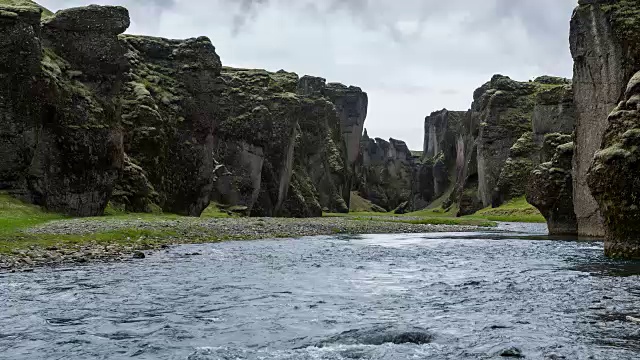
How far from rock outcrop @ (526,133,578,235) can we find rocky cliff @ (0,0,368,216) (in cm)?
4410

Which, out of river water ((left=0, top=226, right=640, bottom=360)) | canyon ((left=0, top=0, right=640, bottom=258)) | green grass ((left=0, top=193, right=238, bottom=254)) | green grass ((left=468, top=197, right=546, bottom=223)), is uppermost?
canyon ((left=0, top=0, right=640, bottom=258))

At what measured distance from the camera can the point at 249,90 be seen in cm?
11119

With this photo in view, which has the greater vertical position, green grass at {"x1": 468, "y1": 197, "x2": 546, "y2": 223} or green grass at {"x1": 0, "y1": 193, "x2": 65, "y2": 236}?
green grass at {"x1": 468, "y1": 197, "x2": 546, "y2": 223}

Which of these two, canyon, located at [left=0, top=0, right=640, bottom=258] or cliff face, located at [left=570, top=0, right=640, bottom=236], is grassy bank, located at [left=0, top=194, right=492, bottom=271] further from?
cliff face, located at [left=570, top=0, right=640, bottom=236]

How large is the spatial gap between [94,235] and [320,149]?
142 meters

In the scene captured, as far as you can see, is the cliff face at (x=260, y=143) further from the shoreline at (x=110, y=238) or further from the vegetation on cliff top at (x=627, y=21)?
the vegetation on cliff top at (x=627, y=21)

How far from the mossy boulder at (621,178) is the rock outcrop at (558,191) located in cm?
2844

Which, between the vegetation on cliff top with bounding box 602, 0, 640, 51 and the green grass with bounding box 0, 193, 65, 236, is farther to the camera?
the vegetation on cliff top with bounding box 602, 0, 640, 51

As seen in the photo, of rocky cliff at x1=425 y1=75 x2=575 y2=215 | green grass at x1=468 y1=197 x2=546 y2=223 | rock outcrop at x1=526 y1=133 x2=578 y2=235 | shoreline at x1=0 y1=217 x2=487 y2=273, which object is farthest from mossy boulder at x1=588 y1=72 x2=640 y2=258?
rocky cliff at x1=425 y1=75 x2=575 y2=215

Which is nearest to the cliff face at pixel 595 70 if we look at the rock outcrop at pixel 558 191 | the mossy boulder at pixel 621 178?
the rock outcrop at pixel 558 191

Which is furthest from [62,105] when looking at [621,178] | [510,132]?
[510,132]

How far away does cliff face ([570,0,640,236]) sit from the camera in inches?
1756

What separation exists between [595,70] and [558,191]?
524 inches

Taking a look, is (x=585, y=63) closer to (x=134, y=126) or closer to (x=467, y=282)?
(x=467, y=282)
